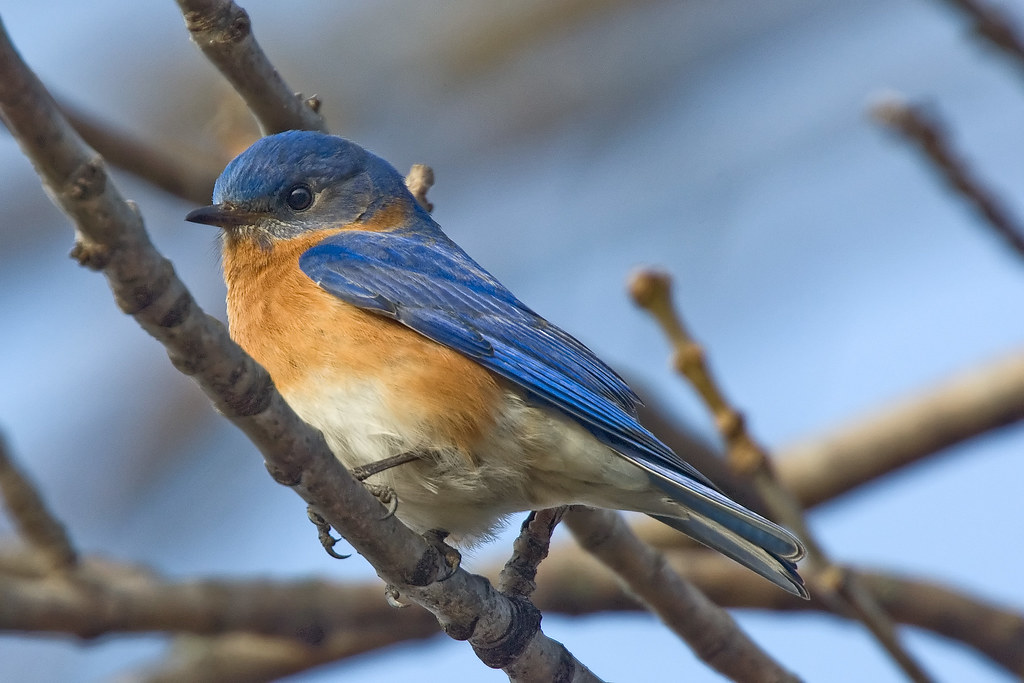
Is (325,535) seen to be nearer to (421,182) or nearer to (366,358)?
(366,358)

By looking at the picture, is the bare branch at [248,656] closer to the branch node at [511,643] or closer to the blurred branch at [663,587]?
the blurred branch at [663,587]

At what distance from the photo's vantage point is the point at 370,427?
10.8 feet

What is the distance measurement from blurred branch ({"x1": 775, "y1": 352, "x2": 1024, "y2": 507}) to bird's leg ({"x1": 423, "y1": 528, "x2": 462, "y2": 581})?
58.6 inches

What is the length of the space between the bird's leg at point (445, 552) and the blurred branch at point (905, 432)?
4.89 feet

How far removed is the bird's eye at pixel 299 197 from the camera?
13.9 ft

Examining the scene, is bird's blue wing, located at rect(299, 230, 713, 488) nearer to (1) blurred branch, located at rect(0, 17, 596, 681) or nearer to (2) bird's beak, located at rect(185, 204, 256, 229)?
(2) bird's beak, located at rect(185, 204, 256, 229)

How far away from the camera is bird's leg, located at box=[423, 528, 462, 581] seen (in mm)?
2834

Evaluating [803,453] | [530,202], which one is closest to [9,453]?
[803,453]

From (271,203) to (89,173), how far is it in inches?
92.3

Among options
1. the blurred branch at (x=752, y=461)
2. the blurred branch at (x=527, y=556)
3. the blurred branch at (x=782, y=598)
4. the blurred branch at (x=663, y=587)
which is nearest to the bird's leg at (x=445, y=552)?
the blurred branch at (x=527, y=556)

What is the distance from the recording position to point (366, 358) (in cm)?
341

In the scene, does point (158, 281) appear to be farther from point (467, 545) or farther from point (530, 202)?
point (530, 202)

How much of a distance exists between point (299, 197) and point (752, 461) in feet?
6.52

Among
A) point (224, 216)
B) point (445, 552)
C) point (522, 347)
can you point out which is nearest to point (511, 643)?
point (445, 552)
